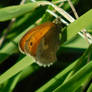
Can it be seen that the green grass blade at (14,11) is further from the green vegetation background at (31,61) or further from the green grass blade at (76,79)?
the green grass blade at (76,79)

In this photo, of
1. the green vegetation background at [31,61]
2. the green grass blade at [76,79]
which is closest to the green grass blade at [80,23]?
the green vegetation background at [31,61]

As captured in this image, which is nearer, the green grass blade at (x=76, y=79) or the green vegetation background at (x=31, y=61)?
the green grass blade at (x=76, y=79)

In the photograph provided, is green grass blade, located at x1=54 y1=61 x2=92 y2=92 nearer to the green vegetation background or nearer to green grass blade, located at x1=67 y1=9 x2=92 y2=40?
the green vegetation background

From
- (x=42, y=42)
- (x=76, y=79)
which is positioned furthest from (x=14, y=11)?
(x=76, y=79)

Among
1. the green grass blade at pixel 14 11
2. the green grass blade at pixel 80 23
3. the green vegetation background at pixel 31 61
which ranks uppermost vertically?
the green grass blade at pixel 14 11

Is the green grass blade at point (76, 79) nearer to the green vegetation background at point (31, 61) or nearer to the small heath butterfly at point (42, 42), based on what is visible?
the green vegetation background at point (31, 61)

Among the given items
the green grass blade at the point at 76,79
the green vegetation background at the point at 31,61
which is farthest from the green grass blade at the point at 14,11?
the green grass blade at the point at 76,79

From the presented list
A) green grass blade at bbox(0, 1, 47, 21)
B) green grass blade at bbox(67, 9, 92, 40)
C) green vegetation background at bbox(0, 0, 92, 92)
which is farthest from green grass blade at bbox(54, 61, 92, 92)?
green grass blade at bbox(0, 1, 47, 21)

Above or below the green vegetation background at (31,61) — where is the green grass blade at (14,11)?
above

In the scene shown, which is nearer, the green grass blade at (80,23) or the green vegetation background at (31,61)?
the green grass blade at (80,23)

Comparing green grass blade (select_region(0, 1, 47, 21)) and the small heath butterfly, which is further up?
green grass blade (select_region(0, 1, 47, 21))
